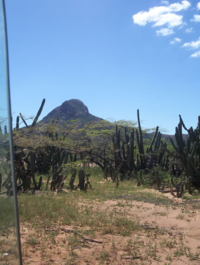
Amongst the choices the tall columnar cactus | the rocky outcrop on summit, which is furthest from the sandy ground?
the rocky outcrop on summit

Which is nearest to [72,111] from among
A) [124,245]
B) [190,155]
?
[190,155]

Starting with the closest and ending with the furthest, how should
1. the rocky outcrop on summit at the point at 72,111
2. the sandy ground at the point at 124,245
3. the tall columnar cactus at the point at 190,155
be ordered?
1. the sandy ground at the point at 124,245
2. the tall columnar cactus at the point at 190,155
3. the rocky outcrop on summit at the point at 72,111

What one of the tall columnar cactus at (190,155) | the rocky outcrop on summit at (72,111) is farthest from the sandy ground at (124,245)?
the rocky outcrop on summit at (72,111)

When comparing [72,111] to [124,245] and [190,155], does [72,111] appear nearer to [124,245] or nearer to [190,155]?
[190,155]

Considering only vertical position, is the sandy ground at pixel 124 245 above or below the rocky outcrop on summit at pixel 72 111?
below

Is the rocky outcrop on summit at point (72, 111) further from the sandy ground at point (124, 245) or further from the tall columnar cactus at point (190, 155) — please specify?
the sandy ground at point (124, 245)

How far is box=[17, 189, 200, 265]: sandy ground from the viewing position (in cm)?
368

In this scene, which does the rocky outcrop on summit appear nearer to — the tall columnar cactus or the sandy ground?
the tall columnar cactus

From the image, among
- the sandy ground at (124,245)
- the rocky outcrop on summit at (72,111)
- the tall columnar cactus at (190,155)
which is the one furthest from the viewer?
the rocky outcrop on summit at (72,111)

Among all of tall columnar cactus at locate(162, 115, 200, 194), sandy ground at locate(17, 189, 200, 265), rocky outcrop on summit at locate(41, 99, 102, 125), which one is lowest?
sandy ground at locate(17, 189, 200, 265)

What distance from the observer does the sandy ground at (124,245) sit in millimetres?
3682

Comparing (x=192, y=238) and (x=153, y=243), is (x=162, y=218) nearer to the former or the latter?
(x=192, y=238)

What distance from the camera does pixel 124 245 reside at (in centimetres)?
418

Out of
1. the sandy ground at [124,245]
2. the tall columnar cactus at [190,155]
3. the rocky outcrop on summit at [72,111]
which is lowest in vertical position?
the sandy ground at [124,245]
